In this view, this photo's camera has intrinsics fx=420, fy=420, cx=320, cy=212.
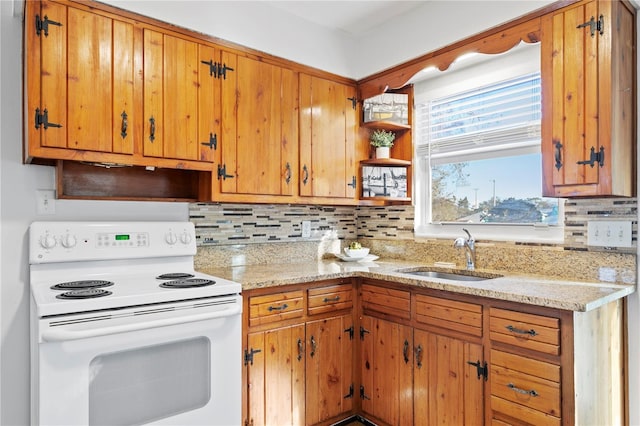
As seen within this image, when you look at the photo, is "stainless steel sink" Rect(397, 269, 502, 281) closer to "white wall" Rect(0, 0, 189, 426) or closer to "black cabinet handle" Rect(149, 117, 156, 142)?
"black cabinet handle" Rect(149, 117, 156, 142)

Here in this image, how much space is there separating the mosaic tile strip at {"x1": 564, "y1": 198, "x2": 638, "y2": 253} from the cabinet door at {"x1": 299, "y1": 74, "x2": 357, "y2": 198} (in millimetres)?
1272

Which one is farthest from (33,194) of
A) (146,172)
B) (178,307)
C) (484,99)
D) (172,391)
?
(484,99)

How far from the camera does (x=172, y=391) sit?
5.54ft

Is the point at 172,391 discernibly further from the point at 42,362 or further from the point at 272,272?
the point at 272,272

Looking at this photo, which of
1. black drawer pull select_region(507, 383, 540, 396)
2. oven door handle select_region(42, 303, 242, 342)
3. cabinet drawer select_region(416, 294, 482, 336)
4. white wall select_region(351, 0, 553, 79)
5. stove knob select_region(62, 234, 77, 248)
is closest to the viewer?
oven door handle select_region(42, 303, 242, 342)

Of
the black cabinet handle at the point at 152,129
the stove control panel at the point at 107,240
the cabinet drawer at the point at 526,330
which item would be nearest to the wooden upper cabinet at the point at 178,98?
the black cabinet handle at the point at 152,129

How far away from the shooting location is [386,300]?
227cm

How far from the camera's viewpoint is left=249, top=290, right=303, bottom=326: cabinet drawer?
2.04 m

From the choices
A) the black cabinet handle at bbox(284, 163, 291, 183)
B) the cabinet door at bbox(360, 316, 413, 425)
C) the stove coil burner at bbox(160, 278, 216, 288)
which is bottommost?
the cabinet door at bbox(360, 316, 413, 425)

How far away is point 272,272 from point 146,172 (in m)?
0.88

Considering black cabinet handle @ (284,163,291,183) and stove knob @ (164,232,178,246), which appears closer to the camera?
stove knob @ (164,232,178,246)

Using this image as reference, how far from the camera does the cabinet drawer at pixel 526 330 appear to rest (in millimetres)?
1603

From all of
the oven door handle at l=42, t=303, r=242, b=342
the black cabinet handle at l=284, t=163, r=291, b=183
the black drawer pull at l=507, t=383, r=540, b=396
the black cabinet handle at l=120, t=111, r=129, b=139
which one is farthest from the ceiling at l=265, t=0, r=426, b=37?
the black drawer pull at l=507, t=383, r=540, b=396

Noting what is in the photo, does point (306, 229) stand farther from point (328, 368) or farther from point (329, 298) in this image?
point (328, 368)
